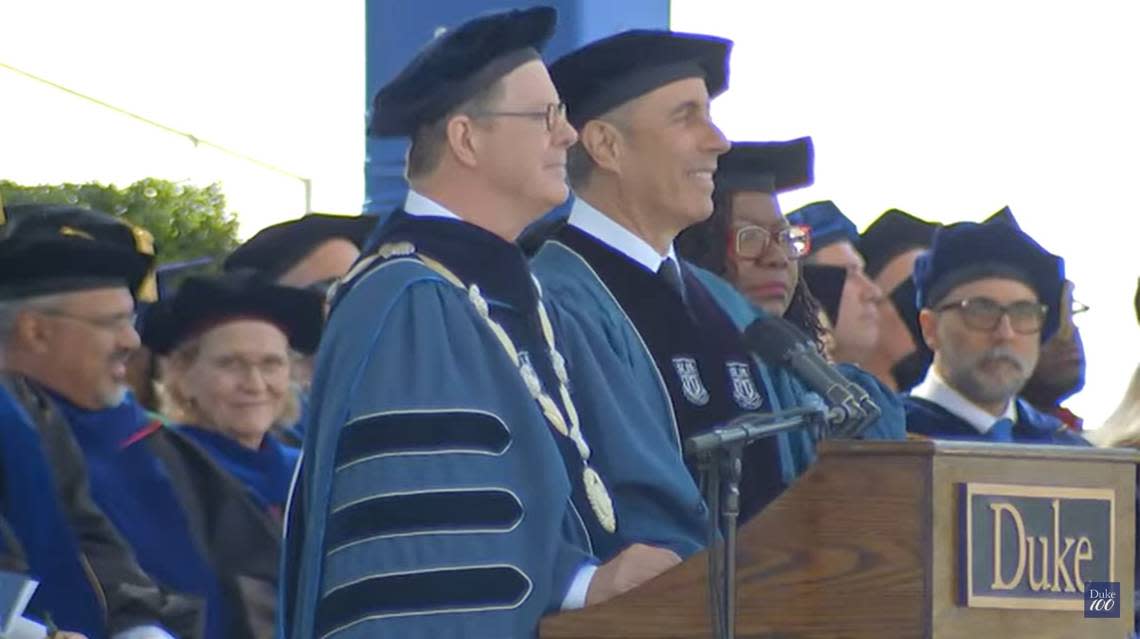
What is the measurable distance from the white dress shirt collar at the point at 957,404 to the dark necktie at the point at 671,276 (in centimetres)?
189

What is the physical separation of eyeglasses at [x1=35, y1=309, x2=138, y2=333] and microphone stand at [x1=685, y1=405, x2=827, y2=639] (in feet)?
7.53

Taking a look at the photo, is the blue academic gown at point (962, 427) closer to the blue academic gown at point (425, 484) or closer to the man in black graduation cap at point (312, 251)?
the man in black graduation cap at point (312, 251)

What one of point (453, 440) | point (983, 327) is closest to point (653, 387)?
point (453, 440)

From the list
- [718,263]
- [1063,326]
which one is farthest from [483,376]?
[1063,326]

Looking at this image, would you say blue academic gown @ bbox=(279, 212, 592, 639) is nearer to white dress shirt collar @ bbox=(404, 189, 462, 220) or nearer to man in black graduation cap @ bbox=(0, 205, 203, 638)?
white dress shirt collar @ bbox=(404, 189, 462, 220)

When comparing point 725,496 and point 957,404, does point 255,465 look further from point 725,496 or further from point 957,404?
point 725,496

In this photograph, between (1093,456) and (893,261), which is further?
(893,261)

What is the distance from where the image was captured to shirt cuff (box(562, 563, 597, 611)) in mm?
4348

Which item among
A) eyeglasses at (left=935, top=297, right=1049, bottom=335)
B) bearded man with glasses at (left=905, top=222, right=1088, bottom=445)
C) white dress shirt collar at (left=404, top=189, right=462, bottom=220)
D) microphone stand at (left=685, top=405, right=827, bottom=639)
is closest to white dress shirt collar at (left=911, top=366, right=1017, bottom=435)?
bearded man with glasses at (left=905, top=222, right=1088, bottom=445)

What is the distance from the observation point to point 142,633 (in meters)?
5.73

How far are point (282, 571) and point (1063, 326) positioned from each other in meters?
3.48

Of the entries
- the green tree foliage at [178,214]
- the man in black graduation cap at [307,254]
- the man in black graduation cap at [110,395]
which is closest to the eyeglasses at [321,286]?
the man in black graduation cap at [307,254]

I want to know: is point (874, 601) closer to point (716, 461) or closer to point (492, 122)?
point (716, 461)

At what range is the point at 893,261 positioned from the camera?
8195mm
